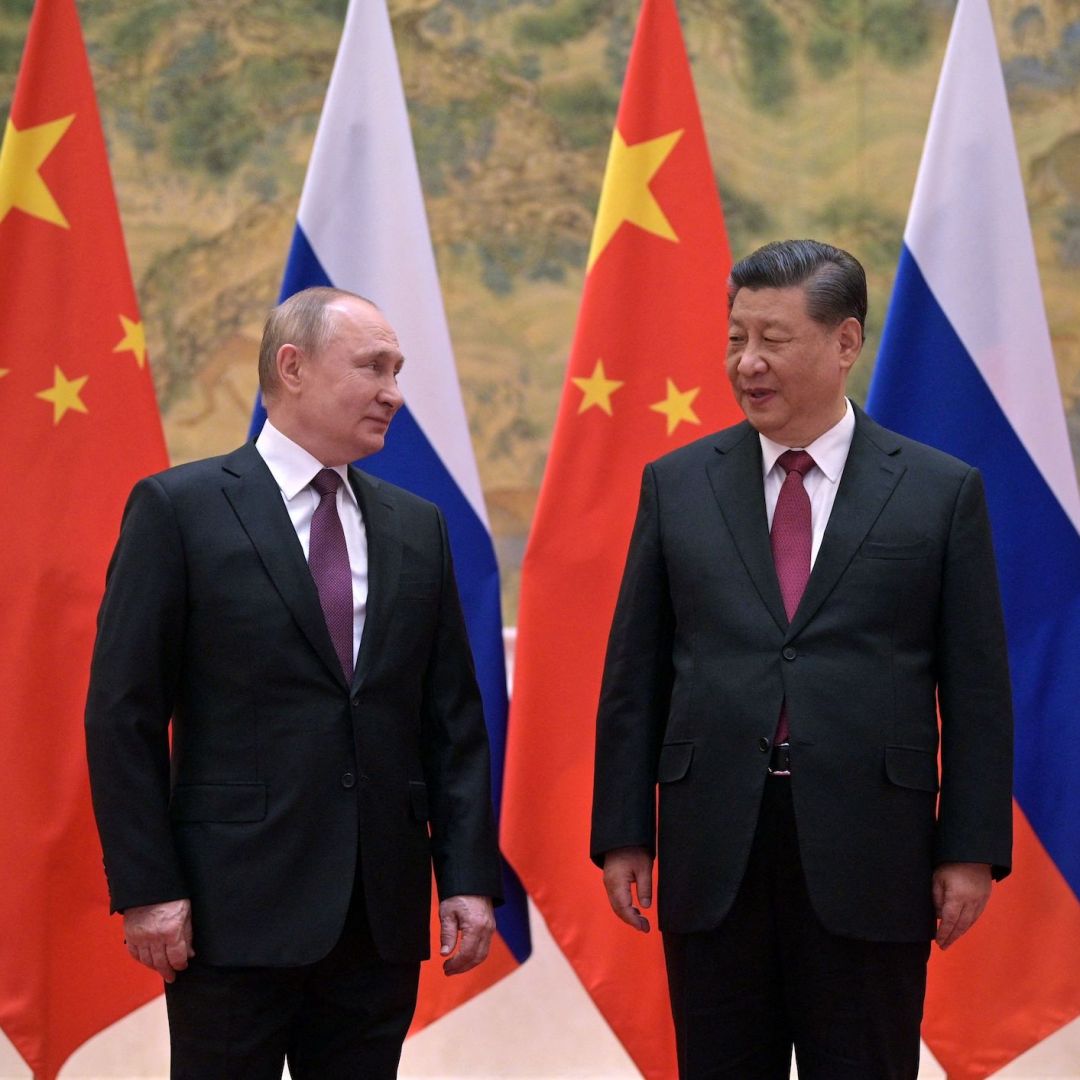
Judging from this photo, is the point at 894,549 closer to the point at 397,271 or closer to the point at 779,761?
the point at 779,761

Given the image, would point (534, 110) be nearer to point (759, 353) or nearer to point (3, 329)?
point (3, 329)

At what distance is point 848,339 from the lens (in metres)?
2.49

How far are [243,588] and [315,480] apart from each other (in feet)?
0.83

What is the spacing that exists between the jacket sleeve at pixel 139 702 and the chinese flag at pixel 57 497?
1152 mm

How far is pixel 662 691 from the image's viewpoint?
2.51 m

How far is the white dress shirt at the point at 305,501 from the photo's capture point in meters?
2.42

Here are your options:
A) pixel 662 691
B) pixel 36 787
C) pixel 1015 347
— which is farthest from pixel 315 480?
pixel 1015 347

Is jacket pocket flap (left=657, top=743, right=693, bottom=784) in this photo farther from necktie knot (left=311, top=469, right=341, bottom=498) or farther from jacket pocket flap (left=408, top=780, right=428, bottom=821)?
necktie knot (left=311, top=469, right=341, bottom=498)

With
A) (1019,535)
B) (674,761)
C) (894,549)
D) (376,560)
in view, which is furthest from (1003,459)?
(376,560)

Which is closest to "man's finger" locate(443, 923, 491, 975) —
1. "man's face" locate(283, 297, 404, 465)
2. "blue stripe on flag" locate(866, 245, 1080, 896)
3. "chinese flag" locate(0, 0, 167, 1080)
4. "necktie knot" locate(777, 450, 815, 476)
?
"man's face" locate(283, 297, 404, 465)

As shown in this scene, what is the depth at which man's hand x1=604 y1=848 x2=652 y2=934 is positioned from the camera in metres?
2.43

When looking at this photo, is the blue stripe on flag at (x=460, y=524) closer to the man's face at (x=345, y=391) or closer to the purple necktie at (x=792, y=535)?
the man's face at (x=345, y=391)

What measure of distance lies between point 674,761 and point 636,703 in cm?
13

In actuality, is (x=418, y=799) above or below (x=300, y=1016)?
above
